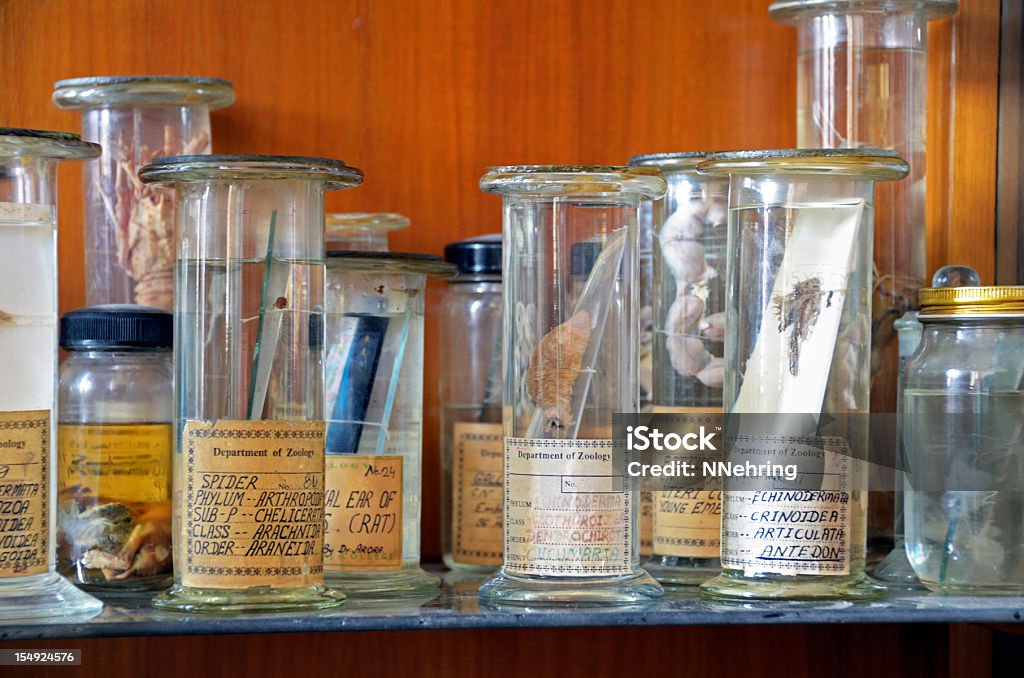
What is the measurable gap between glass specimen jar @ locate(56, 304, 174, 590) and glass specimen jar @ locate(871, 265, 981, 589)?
0.41 meters

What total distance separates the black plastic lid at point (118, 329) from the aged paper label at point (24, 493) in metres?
0.07

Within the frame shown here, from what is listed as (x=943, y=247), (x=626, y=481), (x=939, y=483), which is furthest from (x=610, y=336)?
(x=943, y=247)

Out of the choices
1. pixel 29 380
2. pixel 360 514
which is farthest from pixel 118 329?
pixel 360 514

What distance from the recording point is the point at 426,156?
857mm

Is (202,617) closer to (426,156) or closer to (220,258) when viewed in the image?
(220,258)

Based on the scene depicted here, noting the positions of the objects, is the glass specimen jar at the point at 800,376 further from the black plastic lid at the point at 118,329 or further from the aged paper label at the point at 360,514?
the black plastic lid at the point at 118,329

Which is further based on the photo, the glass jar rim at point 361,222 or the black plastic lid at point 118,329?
the glass jar rim at point 361,222

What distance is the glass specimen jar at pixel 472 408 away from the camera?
2.57ft

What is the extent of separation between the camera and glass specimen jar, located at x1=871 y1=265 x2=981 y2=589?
2.36 feet

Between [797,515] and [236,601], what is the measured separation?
0.29 meters

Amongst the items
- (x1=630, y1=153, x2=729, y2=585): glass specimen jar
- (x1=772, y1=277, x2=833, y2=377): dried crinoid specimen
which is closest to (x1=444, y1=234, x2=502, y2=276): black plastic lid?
(x1=630, y1=153, x2=729, y2=585): glass specimen jar

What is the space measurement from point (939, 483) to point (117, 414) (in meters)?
0.46

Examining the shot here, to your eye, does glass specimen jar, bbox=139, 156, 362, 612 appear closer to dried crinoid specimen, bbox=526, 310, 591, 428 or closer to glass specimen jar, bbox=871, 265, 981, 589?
dried crinoid specimen, bbox=526, 310, 591, 428

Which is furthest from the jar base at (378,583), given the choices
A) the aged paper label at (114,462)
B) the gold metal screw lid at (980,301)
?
the gold metal screw lid at (980,301)
